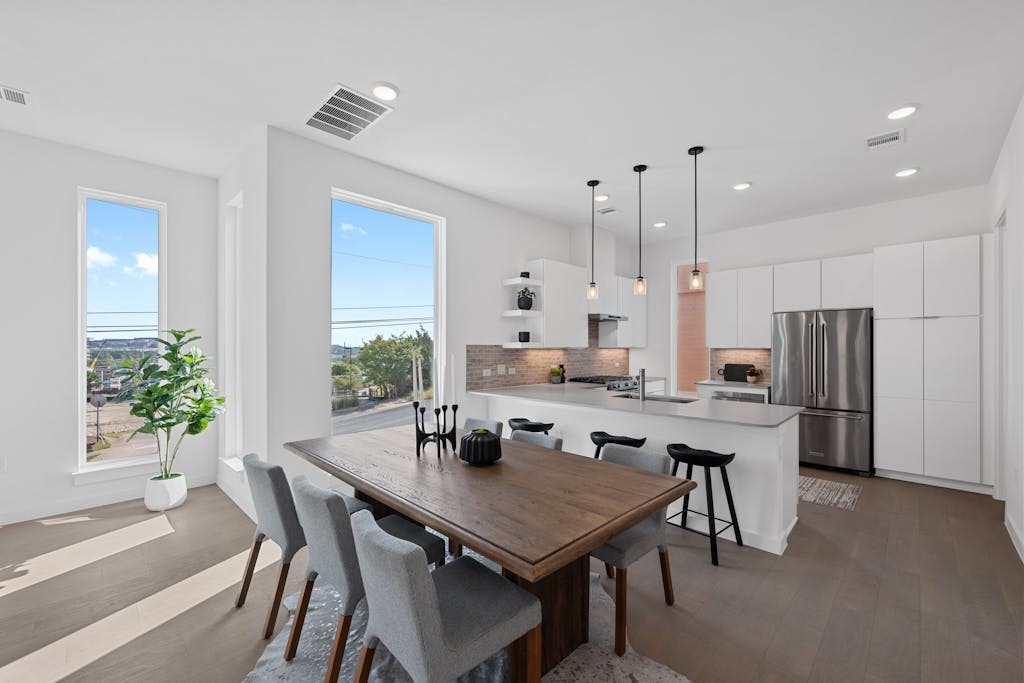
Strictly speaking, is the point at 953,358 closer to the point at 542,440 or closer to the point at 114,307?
the point at 542,440

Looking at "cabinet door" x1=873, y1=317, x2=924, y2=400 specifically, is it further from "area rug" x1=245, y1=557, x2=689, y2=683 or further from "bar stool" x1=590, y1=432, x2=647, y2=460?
"area rug" x1=245, y1=557, x2=689, y2=683

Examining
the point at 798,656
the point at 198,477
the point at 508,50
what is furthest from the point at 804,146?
the point at 198,477

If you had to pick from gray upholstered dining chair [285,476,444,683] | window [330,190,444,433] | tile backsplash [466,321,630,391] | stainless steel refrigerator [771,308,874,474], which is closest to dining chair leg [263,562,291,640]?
gray upholstered dining chair [285,476,444,683]

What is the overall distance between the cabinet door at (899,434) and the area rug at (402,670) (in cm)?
412

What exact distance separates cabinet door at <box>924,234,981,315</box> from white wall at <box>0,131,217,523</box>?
24.3 feet

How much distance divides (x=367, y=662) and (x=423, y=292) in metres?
3.43

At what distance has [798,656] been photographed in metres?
2.01

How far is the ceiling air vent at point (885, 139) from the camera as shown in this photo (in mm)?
3322

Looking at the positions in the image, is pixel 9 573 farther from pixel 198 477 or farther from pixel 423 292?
pixel 423 292

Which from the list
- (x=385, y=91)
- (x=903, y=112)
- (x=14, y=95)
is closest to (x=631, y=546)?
(x=385, y=91)

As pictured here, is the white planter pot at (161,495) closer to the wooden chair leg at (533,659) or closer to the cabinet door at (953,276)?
the wooden chair leg at (533,659)

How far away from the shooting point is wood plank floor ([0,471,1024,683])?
1.98 m

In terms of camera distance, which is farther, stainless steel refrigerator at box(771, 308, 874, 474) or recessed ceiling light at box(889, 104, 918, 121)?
stainless steel refrigerator at box(771, 308, 874, 474)

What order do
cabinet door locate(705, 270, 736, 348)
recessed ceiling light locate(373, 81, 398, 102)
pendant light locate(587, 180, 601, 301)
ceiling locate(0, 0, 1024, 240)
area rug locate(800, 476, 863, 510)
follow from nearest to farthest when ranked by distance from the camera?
1. ceiling locate(0, 0, 1024, 240)
2. recessed ceiling light locate(373, 81, 398, 102)
3. area rug locate(800, 476, 863, 510)
4. pendant light locate(587, 180, 601, 301)
5. cabinet door locate(705, 270, 736, 348)
